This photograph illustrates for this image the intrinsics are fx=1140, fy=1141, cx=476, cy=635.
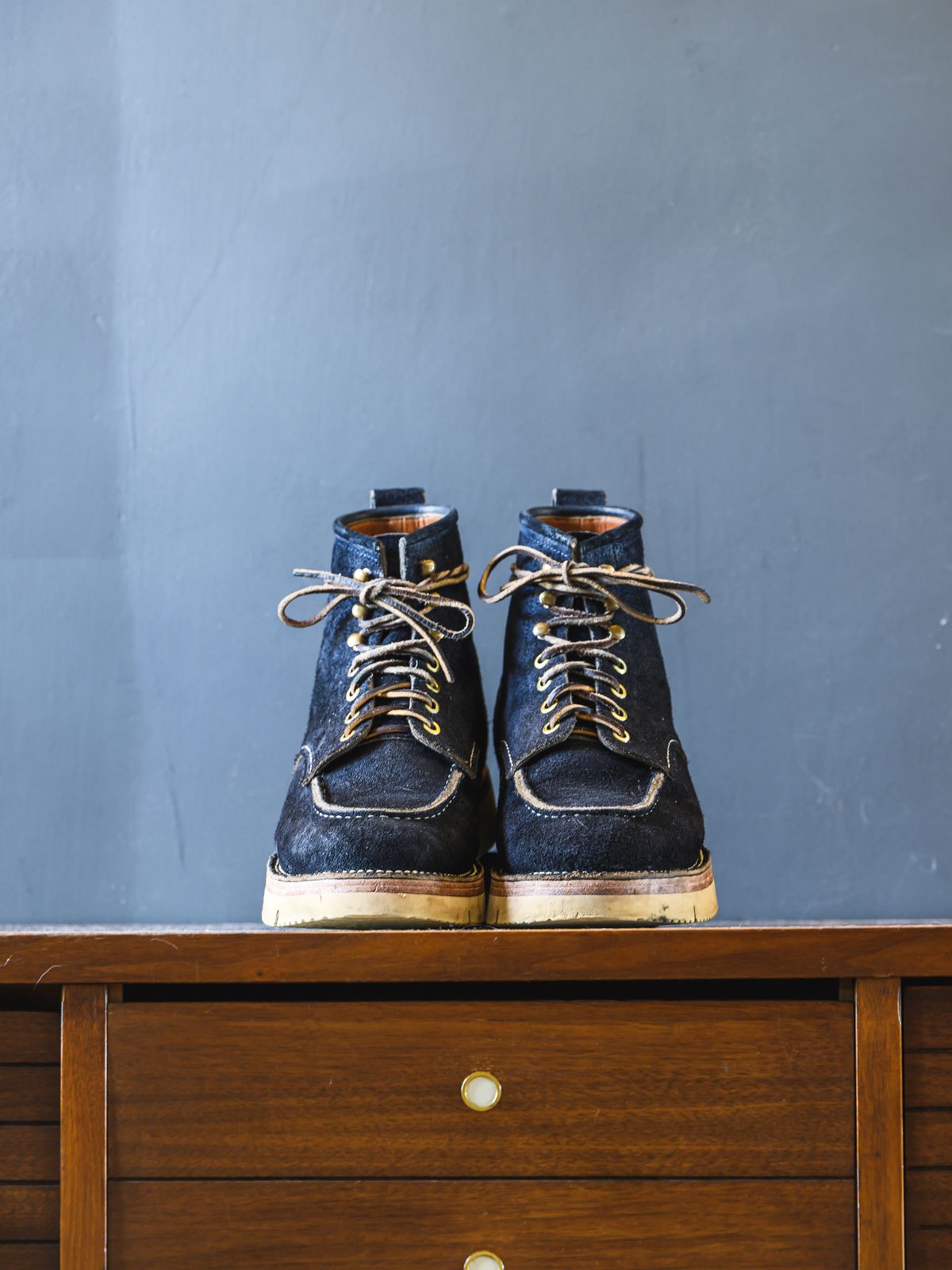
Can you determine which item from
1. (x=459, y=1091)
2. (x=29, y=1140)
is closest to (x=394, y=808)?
(x=459, y=1091)

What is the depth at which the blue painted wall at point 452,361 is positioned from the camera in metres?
1.10

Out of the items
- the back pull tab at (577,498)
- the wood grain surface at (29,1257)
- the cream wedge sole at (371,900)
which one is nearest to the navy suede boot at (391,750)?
the cream wedge sole at (371,900)

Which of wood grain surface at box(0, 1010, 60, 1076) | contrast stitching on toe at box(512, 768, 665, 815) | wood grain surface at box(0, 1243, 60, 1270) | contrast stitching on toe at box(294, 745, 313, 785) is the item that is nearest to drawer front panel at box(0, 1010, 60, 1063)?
wood grain surface at box(0, 1010, 60, 1076)

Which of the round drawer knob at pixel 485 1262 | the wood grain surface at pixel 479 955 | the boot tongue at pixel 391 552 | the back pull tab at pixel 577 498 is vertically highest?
the back pull tab at pixel 577 498

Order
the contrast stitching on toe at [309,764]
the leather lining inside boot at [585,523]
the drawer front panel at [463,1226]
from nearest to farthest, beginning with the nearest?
the drawer front panel at [463,1226] → the contrast stitching on toe at [309,764] → the leather lining inside boot at [585,523]

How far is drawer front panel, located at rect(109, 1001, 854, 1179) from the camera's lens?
2.10ft

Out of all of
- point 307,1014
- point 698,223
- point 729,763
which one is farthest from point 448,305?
point 307,1014

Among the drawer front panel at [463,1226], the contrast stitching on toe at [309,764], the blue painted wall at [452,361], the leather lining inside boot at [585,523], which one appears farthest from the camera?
the blue painted wall at [452,361]

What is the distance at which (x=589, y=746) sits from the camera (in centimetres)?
78

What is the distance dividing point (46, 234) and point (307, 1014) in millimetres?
849

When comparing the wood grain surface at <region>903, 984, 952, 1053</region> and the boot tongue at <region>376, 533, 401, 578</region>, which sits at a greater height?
the boot tongue at <region>376, 533, 401, 578</region>

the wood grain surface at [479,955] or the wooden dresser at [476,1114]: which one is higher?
the wood grain surface at [479,955]

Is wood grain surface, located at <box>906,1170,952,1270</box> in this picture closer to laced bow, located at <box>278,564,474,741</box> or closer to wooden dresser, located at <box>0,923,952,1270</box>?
wooden dresser, located at <box>0,923,952,1270</box>

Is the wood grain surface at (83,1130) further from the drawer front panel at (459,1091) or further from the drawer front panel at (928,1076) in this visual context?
the drawer front panel at (928,1076)
